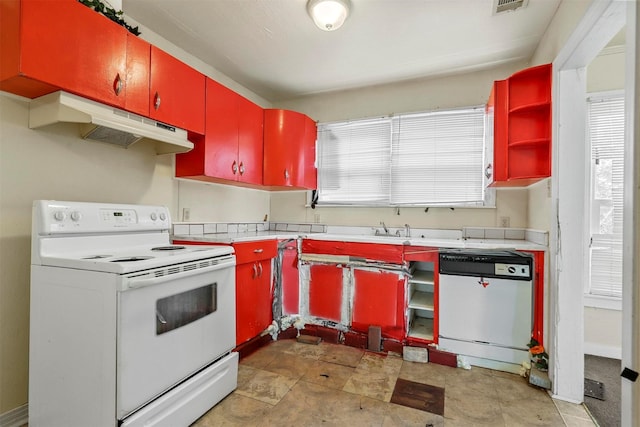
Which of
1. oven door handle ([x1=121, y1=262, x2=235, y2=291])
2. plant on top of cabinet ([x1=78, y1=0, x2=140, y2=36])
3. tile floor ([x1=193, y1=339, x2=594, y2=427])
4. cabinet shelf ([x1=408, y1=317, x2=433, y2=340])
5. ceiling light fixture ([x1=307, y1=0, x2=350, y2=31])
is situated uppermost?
ceiling light fixture ([x1=307, y1=0, x2=350, y2=31])

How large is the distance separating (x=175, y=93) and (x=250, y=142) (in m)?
0.90

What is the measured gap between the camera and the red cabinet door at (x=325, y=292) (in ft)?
9.14

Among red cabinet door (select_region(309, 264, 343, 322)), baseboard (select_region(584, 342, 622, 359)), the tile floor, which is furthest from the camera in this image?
red cabinet door (select_region(309, 264, 343, 322))

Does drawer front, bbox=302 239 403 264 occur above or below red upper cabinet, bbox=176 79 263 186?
below

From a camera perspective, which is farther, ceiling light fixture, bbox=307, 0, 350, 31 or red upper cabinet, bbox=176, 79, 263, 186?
red upper cabinet, bbox=176, 79, 263, 186

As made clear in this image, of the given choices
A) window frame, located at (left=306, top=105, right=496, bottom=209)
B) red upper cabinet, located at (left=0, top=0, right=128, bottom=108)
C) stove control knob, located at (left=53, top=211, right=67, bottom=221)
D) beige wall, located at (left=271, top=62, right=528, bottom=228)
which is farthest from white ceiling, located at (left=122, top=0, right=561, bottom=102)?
stove control knob, located at (left=53, top=211, right=67, bottom=221)

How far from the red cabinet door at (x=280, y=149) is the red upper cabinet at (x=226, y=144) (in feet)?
0.27

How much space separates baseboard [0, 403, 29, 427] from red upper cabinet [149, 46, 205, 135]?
183 cm

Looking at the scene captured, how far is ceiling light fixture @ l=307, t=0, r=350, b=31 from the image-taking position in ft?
6.47

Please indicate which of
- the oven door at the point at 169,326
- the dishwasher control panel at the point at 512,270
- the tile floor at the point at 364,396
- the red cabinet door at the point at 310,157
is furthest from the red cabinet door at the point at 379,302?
the red cabinet door at the point at 310,157

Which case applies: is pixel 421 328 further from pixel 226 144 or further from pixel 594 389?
pixel 226 144

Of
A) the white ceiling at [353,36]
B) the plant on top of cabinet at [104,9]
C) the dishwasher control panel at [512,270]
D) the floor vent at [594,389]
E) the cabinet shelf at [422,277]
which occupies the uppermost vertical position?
the white ceiling at [353,36]

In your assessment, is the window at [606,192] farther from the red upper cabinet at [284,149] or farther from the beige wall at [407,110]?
the red upper cabinet at [284,149]

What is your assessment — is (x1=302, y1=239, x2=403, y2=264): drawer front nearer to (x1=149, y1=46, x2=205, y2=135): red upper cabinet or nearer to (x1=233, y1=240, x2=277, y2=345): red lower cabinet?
(x1=233, y1=240, x2=277, y2=345): red lower cabinet
